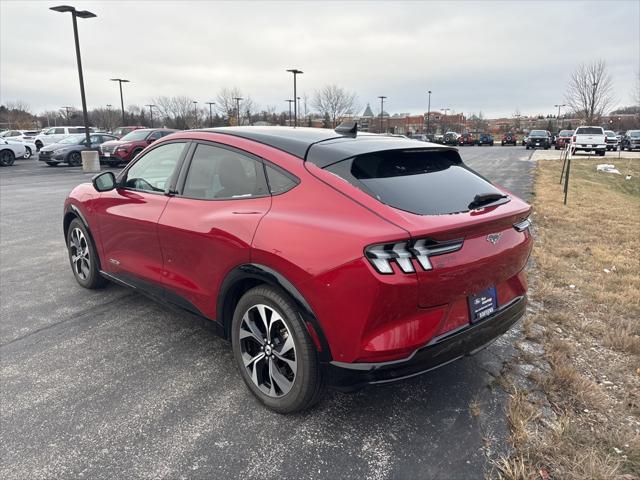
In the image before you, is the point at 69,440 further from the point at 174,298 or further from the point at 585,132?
the point at 585,132

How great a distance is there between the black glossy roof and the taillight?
70 centimetres

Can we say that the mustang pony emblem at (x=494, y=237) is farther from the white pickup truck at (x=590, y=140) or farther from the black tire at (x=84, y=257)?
the white pickup truck at (x=590, y=140)

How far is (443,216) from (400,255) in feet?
1.30

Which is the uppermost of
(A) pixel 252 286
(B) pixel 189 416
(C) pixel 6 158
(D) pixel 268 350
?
(C) pixel 6 158

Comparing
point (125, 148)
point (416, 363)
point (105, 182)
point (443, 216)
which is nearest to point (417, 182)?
point (443, 216)

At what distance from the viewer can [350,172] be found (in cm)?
254

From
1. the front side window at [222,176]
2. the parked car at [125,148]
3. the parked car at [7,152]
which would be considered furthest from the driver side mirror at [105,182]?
the parked car at [7,152]

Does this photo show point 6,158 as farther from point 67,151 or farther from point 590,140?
point 590,140

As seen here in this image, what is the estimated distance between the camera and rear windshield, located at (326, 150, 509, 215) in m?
2.46

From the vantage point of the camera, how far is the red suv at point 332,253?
222cm

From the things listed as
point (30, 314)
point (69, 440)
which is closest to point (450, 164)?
point (69, 440)

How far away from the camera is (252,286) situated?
278 cm

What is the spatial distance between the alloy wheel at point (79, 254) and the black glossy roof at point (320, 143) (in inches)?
89.1

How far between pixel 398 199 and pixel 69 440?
7.33ft
